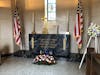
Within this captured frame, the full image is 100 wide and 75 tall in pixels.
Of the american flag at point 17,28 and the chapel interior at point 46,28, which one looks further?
the american flag at point 17,28

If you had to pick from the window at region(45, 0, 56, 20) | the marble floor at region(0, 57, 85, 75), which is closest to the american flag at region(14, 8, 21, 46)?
the marble floor at region(0, 57, 85, 75)

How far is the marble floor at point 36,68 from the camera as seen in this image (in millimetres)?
5773

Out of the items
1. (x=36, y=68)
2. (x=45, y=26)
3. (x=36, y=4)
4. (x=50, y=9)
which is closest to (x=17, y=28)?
(x=45, y=26)

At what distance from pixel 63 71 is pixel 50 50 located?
2.30 metres

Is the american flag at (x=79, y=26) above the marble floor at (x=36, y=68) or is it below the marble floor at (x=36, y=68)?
above

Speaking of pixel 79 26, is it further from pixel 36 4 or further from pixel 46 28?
pixel 36 4

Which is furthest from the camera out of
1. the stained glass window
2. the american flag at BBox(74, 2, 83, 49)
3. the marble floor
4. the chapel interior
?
the stained glass window

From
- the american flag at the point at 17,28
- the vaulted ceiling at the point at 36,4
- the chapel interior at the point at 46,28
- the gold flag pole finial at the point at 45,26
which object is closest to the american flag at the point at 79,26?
the chapel interior at the point at 46,28

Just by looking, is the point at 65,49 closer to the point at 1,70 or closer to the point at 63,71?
the point at 63,71

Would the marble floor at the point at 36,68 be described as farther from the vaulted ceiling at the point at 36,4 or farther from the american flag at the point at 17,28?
the vaulted ceiling at the point at 36,4

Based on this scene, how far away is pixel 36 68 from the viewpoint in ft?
20.7

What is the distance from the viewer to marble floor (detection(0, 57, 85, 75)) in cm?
577

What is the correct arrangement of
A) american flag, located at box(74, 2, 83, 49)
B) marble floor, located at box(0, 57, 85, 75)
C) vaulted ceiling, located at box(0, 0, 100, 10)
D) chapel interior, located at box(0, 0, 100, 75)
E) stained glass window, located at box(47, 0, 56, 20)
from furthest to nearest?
stained glass window, located at box(47, 0, 56, 20) → vaulted ceiling, located at box(0, 0, 100, 10) → chapel interior, located at box(0, 0, 100, 75) → american flag, located at box(74, 2, 83, 49) → marble floor, located at box(0, 57, 85, 75)

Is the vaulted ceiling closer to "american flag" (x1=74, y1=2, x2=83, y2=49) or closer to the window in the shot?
the window
